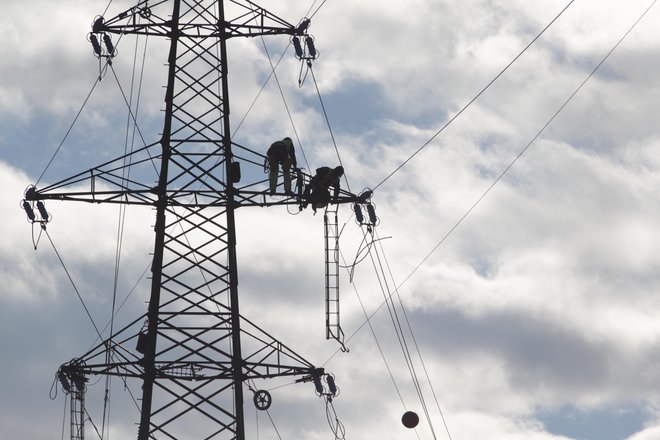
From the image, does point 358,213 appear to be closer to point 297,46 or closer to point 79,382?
point 297,46

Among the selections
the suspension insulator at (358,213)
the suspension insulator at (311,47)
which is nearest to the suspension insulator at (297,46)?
the suspension insulator at (311,47)

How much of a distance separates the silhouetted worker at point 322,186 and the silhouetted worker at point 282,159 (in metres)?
0.54

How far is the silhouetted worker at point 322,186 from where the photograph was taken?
41.5 metres

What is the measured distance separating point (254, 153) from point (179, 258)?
12.0 feet

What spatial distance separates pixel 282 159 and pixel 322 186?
1252 millimetres

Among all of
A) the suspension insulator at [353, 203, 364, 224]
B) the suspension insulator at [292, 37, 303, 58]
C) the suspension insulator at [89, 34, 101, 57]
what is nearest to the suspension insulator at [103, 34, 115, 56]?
the suspension insulator at [89, 34, 101, 57]

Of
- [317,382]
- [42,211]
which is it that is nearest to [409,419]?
[317,382]

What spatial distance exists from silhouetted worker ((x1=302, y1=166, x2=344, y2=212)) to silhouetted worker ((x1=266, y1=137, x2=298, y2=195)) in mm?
541

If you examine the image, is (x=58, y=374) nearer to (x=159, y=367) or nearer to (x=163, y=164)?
(x=159, y=367)

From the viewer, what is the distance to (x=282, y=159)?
139 feet

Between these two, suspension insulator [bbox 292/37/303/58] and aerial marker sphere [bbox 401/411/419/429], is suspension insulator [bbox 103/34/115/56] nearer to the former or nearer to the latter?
suspension insulator [bbox 292/37/303/58]

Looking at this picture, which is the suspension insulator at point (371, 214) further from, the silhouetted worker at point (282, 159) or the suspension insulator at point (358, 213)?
the silhouetted worker at point (282, 159)

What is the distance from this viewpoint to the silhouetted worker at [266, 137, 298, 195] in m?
41.8

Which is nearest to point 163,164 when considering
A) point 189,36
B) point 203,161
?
point 203,161
